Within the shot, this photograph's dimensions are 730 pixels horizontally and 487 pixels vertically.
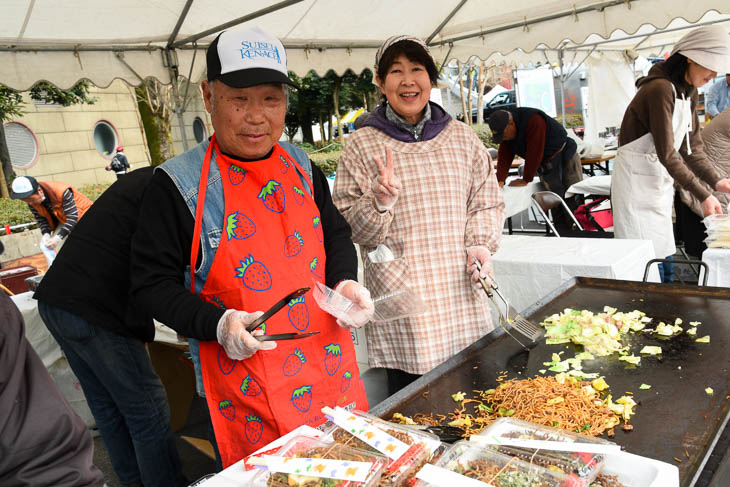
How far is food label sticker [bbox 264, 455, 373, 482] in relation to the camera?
100 centimetres

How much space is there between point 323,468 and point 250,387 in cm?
56

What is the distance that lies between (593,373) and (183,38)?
414 centimetres

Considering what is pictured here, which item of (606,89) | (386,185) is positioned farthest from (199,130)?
(386,185)

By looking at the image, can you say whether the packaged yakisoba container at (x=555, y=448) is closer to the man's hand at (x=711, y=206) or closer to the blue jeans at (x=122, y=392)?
the blue jeans at (x=122, y=392)

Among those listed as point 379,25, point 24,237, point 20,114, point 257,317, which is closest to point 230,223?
point 257,317

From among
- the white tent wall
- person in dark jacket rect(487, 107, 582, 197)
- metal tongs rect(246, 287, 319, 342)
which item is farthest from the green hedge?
the white tent wall

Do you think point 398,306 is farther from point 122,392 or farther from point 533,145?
point 533,145

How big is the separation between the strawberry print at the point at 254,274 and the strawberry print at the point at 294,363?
22cm

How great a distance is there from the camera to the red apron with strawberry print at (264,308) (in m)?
1.50

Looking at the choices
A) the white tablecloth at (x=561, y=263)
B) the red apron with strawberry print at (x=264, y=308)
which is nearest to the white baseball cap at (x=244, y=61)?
the red apron with strawberry print at (x=264, y=308)

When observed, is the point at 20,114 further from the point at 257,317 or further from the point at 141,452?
the point at 257,317

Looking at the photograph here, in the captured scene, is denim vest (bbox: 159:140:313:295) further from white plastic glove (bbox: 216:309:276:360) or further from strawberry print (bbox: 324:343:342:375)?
strawberry print (bbox: 324:343:342:375)

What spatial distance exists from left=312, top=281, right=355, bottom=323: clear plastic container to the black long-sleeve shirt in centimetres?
20

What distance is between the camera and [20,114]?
10.4m
